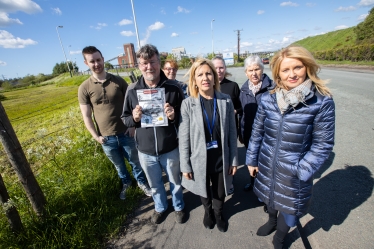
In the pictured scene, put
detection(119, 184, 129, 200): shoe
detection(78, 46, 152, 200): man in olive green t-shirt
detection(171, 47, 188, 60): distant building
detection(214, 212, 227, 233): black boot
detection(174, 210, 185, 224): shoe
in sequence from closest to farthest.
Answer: detection(214, 212, 227, 233): black boot, detection(174, 210, 185, 224): shoe, detection(78, 46, 152, 200): man in olive green t-shirt, detection(119, 184, 129, 200): shoe, detection(171, 47, 188, 60): distant building

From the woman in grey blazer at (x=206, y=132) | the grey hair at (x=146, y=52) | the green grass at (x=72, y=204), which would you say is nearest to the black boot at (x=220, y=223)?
the woman in grey blazer at (x=206, y=132)

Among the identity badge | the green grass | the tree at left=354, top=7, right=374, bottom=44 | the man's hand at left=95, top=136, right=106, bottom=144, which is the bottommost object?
the green grass

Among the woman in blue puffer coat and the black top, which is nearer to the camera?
the woman in blue puffer coat

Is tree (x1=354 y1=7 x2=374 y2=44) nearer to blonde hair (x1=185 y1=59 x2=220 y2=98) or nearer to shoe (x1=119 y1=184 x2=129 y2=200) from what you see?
blonde hair (x1=185 y1=59 x2=220 y2=98)

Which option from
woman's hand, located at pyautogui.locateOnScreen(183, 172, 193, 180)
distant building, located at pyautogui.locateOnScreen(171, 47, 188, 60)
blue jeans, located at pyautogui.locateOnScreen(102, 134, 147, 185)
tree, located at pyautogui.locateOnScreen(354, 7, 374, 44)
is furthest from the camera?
distant building, located at pyautogui.locateOnScreen(171, 47, 188, 60)

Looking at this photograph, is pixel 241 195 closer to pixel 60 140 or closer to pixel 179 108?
pixel 179 108

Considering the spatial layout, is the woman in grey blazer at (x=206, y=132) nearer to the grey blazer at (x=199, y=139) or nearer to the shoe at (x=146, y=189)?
the grey blazer at (x=199, y=139)

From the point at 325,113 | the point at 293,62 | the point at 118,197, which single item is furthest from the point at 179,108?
the point at 118,197

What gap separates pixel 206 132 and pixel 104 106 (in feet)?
5.23

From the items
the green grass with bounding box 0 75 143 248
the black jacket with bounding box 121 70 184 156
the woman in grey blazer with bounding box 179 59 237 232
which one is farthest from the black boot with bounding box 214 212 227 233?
the green grass with bounding box 0 75 143 248

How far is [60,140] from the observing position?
3330 mm

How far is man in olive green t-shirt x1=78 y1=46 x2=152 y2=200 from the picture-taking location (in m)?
2.65

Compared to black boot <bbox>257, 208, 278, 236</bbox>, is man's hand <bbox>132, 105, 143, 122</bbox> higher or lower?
higher

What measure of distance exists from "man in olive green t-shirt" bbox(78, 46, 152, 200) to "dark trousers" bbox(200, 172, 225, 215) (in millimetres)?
1246
